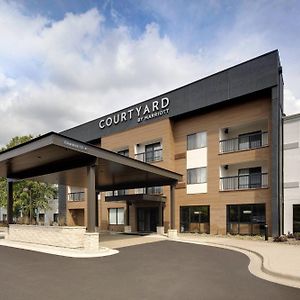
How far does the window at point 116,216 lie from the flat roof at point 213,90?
8749 millimetres

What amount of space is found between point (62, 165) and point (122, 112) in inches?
596

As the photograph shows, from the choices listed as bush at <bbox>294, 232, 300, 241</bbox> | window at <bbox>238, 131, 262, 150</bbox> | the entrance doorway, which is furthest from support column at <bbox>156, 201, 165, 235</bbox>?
bush at <bbox>294, 232, 300, 241</bbox>

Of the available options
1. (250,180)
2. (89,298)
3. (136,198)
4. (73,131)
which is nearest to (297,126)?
(250,180)

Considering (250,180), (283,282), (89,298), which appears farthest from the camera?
(250,180)

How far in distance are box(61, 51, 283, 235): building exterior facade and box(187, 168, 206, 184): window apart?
9 centimetres

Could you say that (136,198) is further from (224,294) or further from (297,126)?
(224,294)

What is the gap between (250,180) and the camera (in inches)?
1024

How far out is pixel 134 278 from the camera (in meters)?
10.2

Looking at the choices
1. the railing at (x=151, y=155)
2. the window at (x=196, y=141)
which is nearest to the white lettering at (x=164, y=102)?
the window at (x=196, y=141)

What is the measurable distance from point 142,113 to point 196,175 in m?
8.86

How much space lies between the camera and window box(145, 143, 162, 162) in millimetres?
32125

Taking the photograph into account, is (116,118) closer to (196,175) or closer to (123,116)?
(123,116)

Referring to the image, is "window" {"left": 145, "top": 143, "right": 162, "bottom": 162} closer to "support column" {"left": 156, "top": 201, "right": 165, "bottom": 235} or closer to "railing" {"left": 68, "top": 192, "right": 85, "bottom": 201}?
"support column" {"left": 156, "top": 201, "right": 165, "bottom": 235}

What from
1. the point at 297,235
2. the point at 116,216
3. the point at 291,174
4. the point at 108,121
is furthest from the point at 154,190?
the point at 297,235
